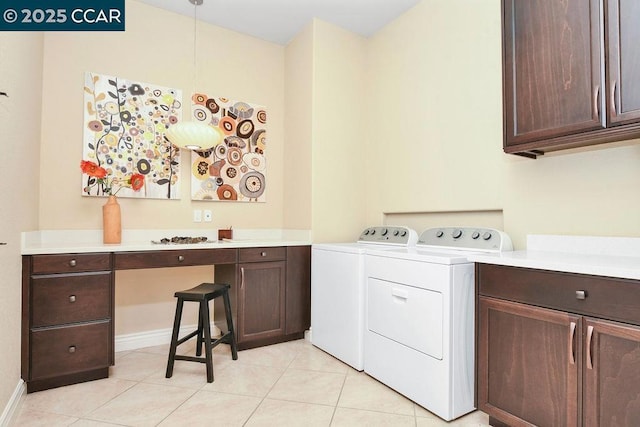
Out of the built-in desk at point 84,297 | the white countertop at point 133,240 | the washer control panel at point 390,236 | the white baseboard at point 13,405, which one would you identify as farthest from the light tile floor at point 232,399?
the washer control panel at point 390,236

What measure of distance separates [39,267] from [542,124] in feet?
9.32

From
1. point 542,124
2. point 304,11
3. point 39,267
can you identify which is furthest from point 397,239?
point 39,267

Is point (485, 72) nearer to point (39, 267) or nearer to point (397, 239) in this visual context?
point (397, 239)

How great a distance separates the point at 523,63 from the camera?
1.79 meters

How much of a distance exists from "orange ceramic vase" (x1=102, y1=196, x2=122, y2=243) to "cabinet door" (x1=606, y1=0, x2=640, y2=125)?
2.93 meters

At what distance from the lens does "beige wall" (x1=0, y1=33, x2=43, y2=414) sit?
1.67m

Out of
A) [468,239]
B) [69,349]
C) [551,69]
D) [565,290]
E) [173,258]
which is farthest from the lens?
[173,258]

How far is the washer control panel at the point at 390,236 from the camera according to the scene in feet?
8.69

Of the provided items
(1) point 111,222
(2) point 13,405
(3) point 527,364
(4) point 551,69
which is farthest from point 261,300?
Result: (4) point 551,69

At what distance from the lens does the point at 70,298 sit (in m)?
2.13

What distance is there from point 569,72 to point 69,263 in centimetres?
287

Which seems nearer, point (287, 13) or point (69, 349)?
point (69, 349)

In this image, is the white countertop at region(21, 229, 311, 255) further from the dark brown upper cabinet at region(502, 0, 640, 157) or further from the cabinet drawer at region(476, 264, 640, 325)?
the dark brown upper cabinet at region(502, 0, 640, 157)

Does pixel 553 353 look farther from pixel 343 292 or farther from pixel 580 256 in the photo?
pixel 343 292
